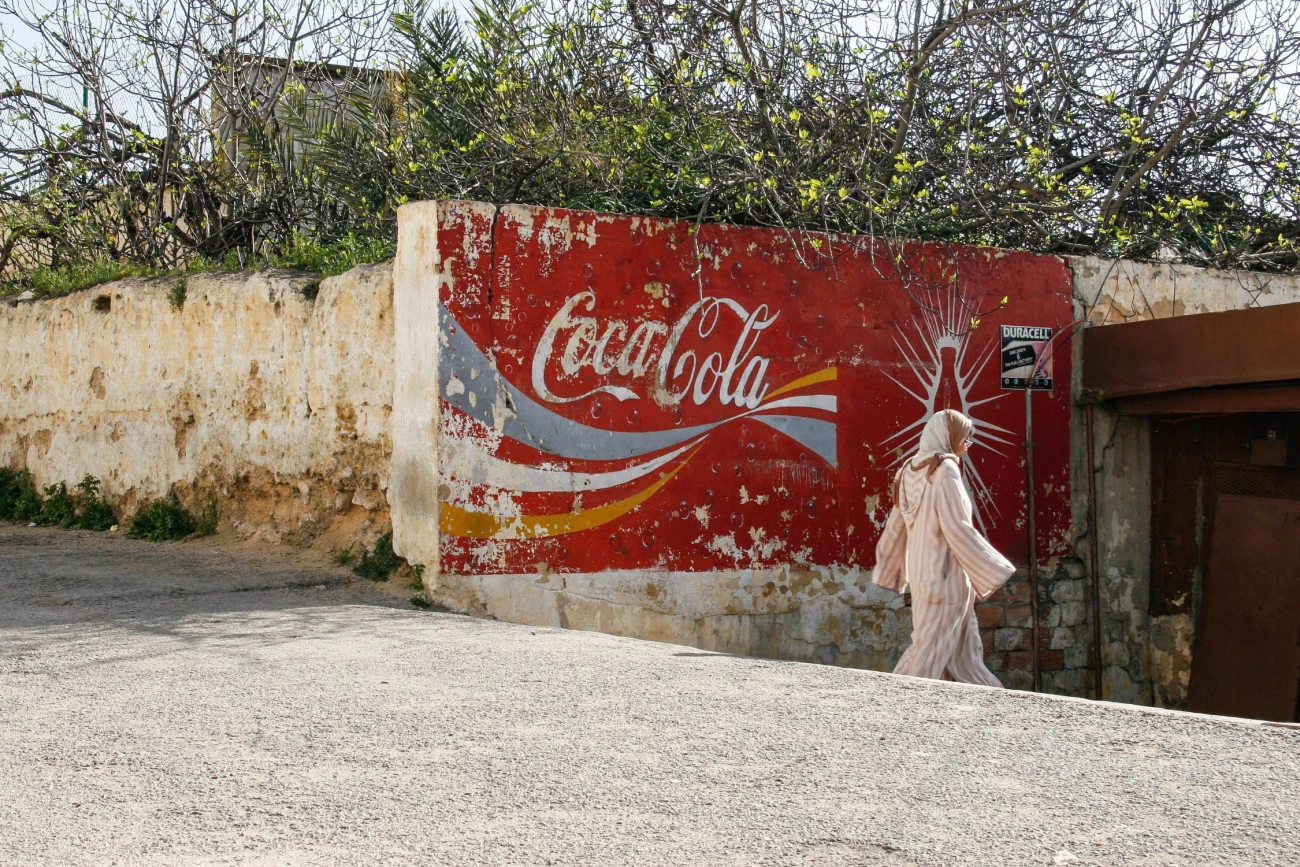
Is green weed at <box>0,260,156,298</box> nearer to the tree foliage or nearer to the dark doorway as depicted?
the tree foliage

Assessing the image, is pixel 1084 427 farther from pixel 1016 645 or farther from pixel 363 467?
pixel 363 467

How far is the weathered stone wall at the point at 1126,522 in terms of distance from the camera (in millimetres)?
9094

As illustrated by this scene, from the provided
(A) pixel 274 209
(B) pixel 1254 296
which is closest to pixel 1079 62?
(B) pixel 1254 296

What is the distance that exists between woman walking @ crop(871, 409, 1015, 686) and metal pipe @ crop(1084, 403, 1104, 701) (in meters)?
3.11

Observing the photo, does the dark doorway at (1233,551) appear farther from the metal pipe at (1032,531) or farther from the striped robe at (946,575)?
the striped robe at (946,575)

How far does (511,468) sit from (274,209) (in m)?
5.04

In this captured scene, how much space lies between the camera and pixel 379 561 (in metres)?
7.11

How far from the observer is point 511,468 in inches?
267

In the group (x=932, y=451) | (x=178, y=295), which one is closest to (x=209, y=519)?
(x=178, y=295)

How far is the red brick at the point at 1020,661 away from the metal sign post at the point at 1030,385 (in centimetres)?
3

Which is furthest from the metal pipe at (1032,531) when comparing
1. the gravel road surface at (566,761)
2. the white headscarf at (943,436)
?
the gravel road surface at (566,761)

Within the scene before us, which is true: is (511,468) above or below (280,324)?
below

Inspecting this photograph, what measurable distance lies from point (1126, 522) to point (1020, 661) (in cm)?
140

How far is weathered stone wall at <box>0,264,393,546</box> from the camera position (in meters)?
7.39
